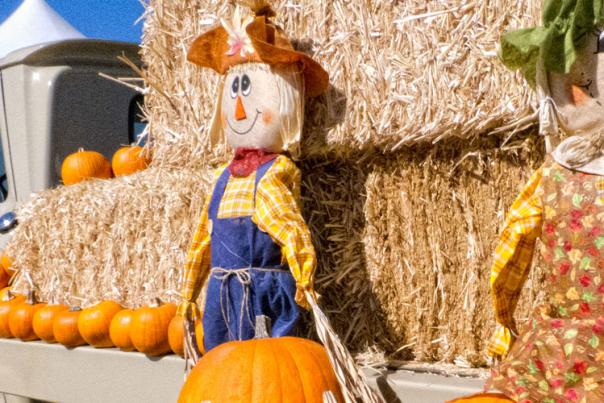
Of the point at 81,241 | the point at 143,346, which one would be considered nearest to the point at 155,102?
the point at 81,241

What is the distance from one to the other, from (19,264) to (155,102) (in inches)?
66.3

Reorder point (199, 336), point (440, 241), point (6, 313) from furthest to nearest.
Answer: point (6, 313) → point (199, 336) → point (440, 241)

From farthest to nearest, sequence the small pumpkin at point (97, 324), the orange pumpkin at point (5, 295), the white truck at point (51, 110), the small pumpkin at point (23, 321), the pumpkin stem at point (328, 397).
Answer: the white truck at point (51, 110) → the orange pumpkin at point (5, 295) → the small pumpkin at point (23, 321) → the small pumpkin at point (97, 324) → the pumpkin stem at point (328, 397)

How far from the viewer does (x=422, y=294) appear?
2822 mm

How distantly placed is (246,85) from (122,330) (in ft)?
5.11

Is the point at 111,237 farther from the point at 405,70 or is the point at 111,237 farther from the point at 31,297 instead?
the point at 405,70

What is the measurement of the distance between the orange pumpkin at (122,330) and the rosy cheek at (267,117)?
1459 mm

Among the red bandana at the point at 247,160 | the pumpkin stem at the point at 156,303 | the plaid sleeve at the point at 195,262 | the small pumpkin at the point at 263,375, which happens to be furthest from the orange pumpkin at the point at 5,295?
the small pumpkin at the point at 263,375

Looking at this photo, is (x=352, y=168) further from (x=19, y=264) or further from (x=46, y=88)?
(x=46, y=88)

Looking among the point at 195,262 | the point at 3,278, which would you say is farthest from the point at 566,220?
the point at 3,278

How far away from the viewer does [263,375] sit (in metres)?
2.23

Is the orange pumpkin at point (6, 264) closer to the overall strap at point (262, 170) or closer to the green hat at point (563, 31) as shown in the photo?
the overall strap at point (262, 170)

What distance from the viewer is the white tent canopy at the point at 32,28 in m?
8.13

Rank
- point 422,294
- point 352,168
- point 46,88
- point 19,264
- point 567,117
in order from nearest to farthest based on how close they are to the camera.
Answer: point 567,117, point 422,294, point 352,168, point 19,264, point 46,88
